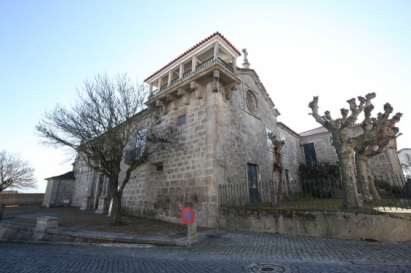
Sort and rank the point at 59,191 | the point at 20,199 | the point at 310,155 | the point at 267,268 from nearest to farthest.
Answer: the point at 267,268, the point at 310,155, the point at 59,191, the point at 20,199

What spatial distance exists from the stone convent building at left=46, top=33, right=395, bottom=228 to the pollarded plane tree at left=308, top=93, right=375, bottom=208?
12.6ft

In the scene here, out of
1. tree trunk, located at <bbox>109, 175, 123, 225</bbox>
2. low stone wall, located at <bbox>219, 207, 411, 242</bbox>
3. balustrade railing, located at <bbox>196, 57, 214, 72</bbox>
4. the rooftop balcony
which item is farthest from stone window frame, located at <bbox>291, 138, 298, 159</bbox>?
tree trunk, located at <bbox>109, 175, 123, 225</bbox>

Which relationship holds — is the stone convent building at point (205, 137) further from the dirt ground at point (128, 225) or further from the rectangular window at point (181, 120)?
the dirt ground at point (128, 225)

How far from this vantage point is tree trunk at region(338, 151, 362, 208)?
5.88 m

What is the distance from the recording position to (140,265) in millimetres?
3758

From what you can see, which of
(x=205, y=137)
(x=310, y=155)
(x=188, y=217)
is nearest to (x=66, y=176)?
(x=205, y=137)

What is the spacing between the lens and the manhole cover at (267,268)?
3338 millimetres

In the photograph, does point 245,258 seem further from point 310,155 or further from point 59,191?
point 59,191

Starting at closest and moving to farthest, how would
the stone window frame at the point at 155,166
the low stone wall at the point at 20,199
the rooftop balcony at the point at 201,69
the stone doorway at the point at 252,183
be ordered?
the rooftop balcony at the point at 201,69
the stone doorway at the point at 252,183
the stone window frame at the point at 155,166
the low stone wall at the point at 20,199

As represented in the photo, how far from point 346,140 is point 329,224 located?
315 centimetres

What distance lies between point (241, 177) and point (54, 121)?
9074 millimetres

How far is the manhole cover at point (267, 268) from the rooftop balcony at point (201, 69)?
745cm

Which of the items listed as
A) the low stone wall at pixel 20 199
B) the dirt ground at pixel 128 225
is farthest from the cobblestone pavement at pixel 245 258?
the low stone wall at pixel 20 199

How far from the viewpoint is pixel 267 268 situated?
346cm
